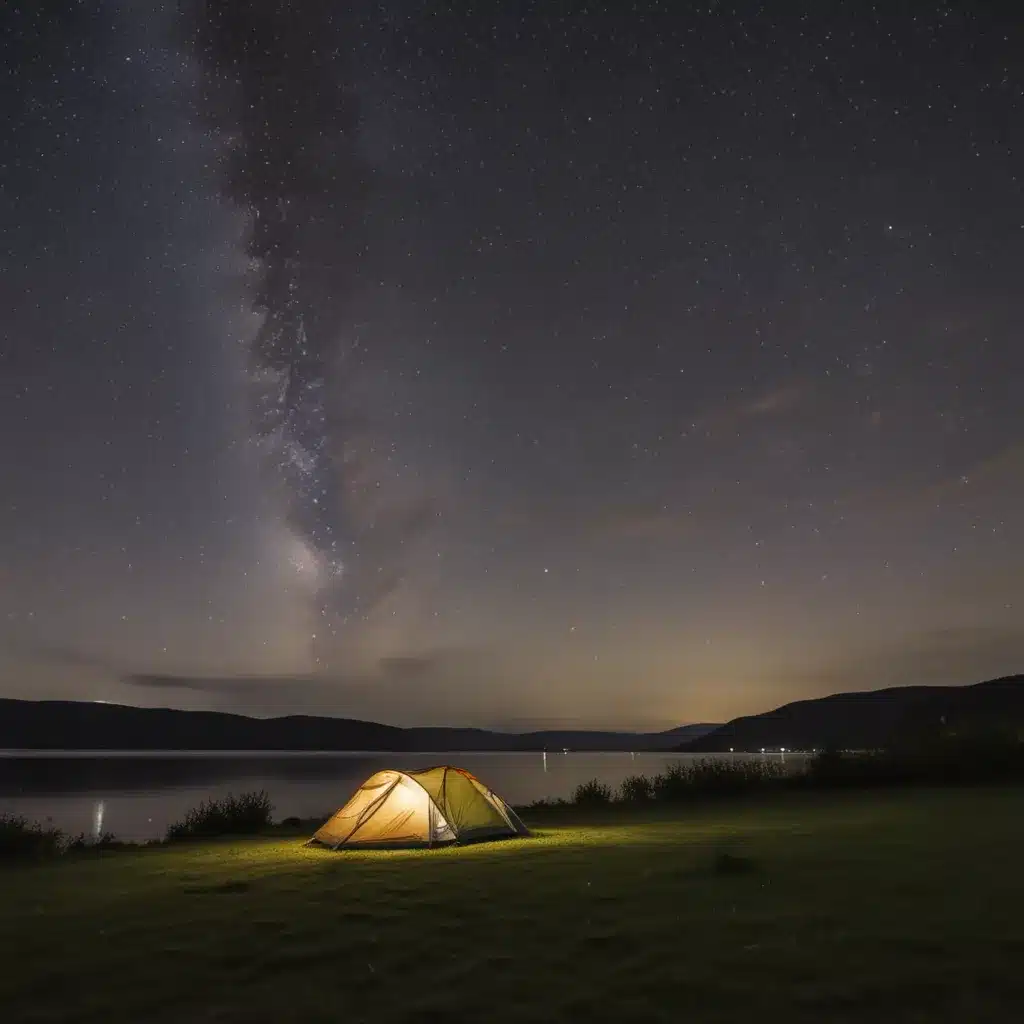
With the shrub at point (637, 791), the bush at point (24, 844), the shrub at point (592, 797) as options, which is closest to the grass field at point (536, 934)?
the bush at point (24, 844)

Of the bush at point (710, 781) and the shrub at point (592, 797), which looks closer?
the shrub at point (592, 797)

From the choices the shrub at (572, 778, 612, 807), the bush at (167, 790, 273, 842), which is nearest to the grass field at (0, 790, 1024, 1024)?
the bush at (167, 790, 273, 842)

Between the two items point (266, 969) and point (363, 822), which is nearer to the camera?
point (266, 969)

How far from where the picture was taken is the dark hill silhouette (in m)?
32.2

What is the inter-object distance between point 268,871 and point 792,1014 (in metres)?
9.16

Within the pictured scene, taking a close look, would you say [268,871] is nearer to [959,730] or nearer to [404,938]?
[404,938]

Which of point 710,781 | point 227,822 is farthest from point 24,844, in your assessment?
point 710,781

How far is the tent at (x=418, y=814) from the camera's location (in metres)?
15.5

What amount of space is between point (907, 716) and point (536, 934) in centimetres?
3364

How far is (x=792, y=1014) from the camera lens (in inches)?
230

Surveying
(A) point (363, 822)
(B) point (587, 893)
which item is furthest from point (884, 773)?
(B) point (587, 893)

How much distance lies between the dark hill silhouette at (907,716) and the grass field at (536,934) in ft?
62.5

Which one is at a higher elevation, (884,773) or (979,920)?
(884,773)

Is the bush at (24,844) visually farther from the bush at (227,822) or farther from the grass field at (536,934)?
the bush at (227,822)
